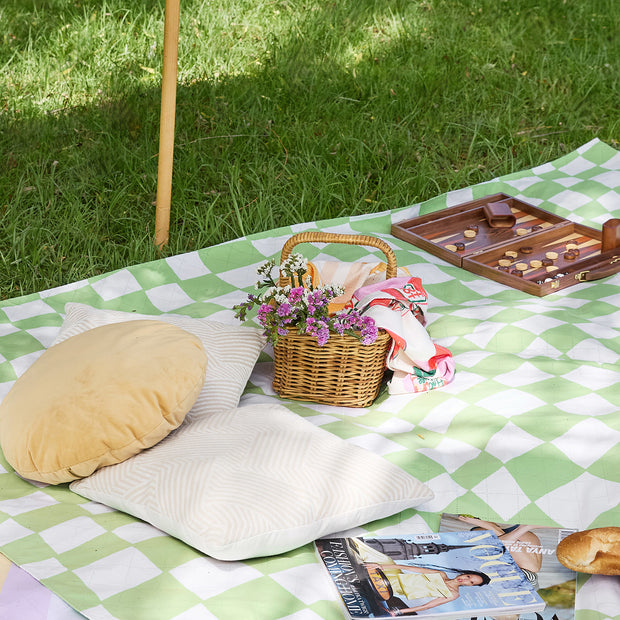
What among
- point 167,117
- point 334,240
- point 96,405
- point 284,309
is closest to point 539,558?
point 284,309

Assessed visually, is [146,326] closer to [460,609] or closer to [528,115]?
[460,609]

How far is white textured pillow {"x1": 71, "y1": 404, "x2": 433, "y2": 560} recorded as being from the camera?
1497 millimetres

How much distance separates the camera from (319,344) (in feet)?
6.56

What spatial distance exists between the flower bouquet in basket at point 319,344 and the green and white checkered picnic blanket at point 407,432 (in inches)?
2.3

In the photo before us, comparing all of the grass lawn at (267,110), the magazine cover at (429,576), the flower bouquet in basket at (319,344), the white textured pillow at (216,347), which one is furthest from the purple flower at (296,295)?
the grass lawn at (267,110)

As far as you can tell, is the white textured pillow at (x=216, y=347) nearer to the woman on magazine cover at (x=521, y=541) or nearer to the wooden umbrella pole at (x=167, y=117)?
the woman on magazine cover at (x=521, y=541)

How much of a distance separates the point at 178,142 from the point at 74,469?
2318 mm

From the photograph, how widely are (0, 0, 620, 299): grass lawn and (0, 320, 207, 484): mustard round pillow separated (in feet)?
3.85

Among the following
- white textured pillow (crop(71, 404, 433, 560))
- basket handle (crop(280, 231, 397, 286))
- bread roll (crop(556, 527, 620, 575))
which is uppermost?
basket handle (crop(280, 231, 397, 286))

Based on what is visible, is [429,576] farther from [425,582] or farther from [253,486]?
[253,486]

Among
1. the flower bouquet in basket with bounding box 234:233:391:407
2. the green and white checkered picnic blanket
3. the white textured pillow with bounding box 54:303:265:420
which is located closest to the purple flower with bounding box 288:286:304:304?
the flower bouquet in basket with bounding box 234:233:391:407

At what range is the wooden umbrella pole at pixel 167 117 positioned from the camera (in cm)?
283

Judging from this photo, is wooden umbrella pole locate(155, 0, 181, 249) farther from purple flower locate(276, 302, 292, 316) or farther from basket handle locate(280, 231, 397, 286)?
Result: purple flower locate(276, 302, 292, 316)

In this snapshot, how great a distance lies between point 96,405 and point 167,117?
1539 millimetres
